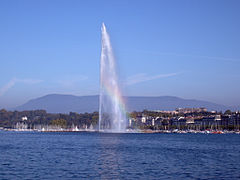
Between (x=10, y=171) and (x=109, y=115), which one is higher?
(x=109, y=115)

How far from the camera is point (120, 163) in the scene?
24.9 meters

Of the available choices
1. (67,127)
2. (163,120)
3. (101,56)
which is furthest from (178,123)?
(101,56)

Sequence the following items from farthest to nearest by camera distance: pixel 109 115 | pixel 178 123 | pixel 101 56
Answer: pixel 178 123 → pixel 109 115 → pixel 101 56

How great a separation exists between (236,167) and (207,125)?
11796 cm

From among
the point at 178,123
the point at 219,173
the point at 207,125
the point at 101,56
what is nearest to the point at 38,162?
the point at 219,173

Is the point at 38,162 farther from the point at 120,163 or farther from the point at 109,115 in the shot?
the point at 109,115

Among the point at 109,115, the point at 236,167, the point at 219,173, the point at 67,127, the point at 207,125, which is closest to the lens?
the point at 219,173

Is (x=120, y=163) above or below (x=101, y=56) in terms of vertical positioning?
below

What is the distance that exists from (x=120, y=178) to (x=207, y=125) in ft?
406

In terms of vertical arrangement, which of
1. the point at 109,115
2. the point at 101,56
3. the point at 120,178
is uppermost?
the point at 101,56

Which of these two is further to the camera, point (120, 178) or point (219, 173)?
point (219, 173)

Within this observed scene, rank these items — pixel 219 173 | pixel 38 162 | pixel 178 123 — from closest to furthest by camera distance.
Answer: pixel 219 173
pixel 38 162
pixel 178 123

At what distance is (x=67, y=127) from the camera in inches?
6496

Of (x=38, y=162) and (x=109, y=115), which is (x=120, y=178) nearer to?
(x=38, y=162)
